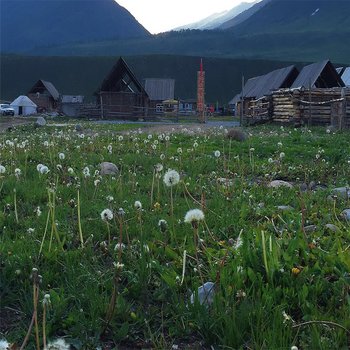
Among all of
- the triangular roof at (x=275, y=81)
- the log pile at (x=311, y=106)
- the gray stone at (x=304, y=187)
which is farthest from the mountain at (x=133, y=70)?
the gray stone at (x=304, y=187)

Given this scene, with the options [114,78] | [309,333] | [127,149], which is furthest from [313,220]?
[114,78]

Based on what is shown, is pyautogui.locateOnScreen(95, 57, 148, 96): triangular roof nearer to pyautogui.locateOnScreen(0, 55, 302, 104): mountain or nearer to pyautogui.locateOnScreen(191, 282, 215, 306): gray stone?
pyautogui.locateOnScreen(191, 282, 215, 306): gray stone

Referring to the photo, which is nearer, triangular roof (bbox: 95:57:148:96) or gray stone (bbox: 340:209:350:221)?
gray stone (bbox: 340:209:350:221)

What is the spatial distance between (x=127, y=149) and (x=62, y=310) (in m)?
8.50

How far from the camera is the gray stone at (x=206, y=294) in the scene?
3114 millimetres

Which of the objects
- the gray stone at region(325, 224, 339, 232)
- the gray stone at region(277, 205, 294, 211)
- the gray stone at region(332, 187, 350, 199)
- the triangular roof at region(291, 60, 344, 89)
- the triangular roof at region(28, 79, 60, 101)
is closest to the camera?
the gray stone at region(325, 224, 339, 232)

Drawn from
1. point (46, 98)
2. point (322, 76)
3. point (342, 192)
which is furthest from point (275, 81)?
point (342, 192)

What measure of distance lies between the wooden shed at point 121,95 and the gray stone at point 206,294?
4850cm

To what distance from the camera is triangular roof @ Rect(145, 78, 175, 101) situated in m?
66.8

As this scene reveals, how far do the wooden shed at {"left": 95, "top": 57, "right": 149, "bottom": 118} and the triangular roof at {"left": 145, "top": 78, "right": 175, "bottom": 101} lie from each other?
11.8 m

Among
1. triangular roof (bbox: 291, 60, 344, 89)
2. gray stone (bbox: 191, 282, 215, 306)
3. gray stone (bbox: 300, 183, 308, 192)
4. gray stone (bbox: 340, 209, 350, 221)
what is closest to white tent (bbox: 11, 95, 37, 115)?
triangular roof (bbox: 291, 60, 344, 89)

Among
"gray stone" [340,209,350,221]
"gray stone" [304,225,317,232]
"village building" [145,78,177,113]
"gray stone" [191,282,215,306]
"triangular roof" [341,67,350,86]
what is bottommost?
"gray stone" [191,282,215,306]

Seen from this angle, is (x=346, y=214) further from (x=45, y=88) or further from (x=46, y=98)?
(x=45, y=88)

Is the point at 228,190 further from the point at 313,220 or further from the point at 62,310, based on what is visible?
the point at 62,310
